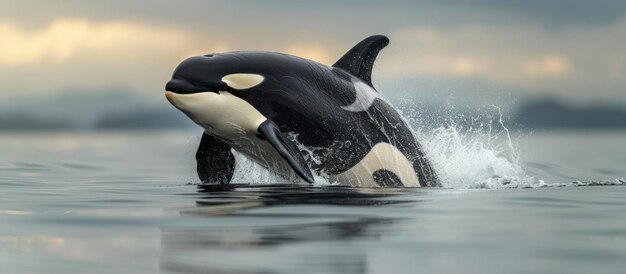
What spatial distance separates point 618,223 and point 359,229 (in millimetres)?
2669

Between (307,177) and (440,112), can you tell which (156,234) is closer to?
(307,177)

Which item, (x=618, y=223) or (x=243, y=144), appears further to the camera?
(x=243, y=144)

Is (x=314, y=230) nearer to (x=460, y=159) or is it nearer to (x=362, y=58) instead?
(x=362, y=58)

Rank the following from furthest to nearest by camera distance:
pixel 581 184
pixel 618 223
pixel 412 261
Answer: pixel 581 184 < pixel 618 223 < pixel 412 261

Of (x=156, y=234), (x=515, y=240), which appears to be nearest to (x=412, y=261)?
(x=515, y=240)

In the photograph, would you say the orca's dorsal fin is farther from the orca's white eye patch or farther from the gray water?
the gray water

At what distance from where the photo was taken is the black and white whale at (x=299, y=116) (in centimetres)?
1298

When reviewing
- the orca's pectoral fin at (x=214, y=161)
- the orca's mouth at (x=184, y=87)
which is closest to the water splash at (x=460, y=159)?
the orca's pectoral fin at (x=214, y=161)

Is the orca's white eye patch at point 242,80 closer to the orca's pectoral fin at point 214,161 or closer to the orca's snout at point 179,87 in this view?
the orca's snout at point 179,87

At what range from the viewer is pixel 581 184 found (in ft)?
52.0

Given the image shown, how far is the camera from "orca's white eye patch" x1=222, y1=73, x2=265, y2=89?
1306 centimetres

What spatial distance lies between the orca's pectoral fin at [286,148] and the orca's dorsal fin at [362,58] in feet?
5.84

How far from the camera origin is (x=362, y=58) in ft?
47.5

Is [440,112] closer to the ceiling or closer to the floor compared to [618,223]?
closer to the ceiling
